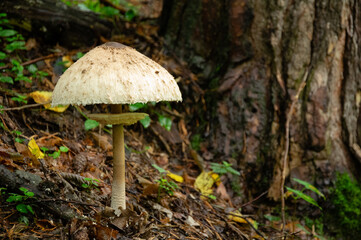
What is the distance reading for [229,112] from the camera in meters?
4.44

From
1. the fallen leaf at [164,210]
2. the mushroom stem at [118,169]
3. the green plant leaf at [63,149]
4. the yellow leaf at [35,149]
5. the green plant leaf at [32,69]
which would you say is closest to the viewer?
the mushroom stem at [118,169]

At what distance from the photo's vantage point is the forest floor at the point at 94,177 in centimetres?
225

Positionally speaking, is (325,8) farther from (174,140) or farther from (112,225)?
(112,225)

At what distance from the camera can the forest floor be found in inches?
88.4

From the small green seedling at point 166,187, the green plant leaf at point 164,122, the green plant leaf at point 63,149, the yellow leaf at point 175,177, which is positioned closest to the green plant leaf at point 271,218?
the yellow leaf at point 175,177

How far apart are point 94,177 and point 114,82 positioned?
1395 millimetres

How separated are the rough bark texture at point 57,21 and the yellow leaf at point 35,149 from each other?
206 centimetres

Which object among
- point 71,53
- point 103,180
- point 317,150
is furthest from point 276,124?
point 71,53

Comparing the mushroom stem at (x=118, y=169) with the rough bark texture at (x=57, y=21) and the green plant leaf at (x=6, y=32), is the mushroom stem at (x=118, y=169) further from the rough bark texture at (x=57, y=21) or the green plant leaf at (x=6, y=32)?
the rough bark texture at (x=57, y=21)

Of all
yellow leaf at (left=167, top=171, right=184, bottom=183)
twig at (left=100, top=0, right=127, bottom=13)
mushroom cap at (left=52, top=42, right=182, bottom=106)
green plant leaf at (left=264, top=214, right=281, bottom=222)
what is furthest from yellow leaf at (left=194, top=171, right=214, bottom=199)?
twig at (left=100, top=0, right=127, bottom=13)

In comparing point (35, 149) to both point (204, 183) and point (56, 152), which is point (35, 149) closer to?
point (56, 152)

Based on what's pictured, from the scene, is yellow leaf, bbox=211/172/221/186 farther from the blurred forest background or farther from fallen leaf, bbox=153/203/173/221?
fallen leaf, bbox=153/203/173/221

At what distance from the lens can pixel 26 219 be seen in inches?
85.4

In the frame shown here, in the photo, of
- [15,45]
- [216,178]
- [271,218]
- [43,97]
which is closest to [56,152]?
[43,97]
